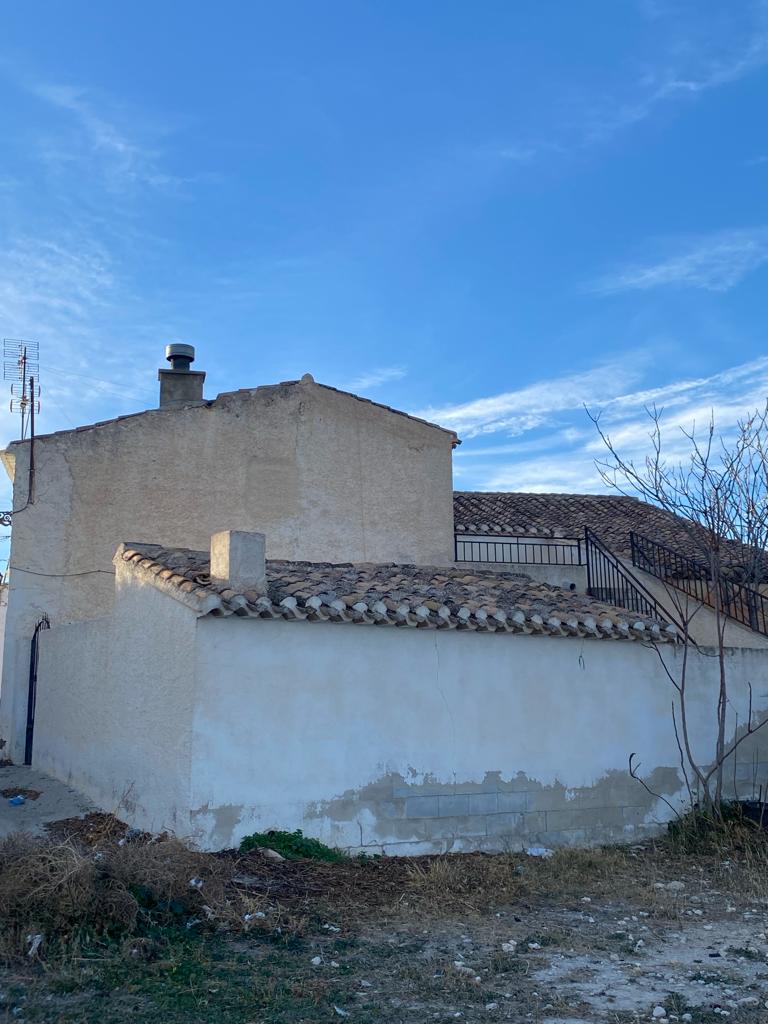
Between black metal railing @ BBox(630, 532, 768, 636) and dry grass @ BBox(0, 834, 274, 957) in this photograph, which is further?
black metal railing @ BBox(630, 532, 768, 636)

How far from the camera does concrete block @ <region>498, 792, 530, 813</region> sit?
10.8 m

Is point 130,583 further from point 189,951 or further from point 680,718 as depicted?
point 680,718

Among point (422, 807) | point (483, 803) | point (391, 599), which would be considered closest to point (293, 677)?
point (391, 599)

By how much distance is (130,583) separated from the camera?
444 inches

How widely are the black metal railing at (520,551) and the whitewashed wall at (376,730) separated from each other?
28.2 ft

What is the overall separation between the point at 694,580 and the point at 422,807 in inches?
402

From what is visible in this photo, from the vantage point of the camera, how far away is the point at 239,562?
9.88 metres

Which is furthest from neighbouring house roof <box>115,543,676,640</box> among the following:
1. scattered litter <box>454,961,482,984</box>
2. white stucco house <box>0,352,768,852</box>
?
scattered litter <box>454,961,482,984</box>

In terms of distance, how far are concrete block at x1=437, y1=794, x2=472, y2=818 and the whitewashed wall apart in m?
0.02

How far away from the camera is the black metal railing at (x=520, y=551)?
2109 cm

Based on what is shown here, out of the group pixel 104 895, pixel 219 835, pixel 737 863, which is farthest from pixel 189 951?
pixel 737 863

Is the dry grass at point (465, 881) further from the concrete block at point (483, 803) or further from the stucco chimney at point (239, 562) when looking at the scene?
the stucco chimney at point (239, 562)

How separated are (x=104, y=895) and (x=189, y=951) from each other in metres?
0.70

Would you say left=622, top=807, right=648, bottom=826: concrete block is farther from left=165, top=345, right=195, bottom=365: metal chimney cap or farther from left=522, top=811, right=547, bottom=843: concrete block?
left=165, top=345, right=195, bottom=365: metal chimney cap
